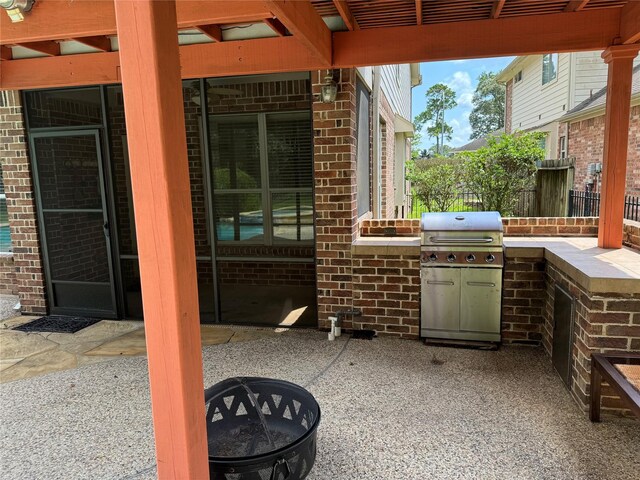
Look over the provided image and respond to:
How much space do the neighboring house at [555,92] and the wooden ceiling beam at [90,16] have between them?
8472 mm

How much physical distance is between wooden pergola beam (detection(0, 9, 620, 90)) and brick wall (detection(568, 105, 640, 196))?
5707 millimetres

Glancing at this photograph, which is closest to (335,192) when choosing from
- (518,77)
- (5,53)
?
(5,53)

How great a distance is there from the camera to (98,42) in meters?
3.98

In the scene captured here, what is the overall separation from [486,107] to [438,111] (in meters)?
4.81

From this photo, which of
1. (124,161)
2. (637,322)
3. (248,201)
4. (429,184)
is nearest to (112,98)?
(124,161)

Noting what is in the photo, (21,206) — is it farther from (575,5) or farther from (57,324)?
(575,5)

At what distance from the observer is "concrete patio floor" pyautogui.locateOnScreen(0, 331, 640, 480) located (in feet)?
8.02

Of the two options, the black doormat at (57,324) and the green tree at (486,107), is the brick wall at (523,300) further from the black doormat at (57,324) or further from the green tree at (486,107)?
the green tree at (486,107)

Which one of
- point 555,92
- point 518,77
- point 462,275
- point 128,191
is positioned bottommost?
point 462,275

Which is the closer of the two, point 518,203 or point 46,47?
point 46,47

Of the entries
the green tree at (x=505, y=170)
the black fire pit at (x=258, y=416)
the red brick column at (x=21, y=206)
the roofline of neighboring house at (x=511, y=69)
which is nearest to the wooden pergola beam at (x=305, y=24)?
the black fire pit at (x=258, y=416)

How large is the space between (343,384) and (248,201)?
2444mm

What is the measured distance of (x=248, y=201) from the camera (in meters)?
4.99

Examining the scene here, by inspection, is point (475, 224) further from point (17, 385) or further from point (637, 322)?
point (17, 385)
